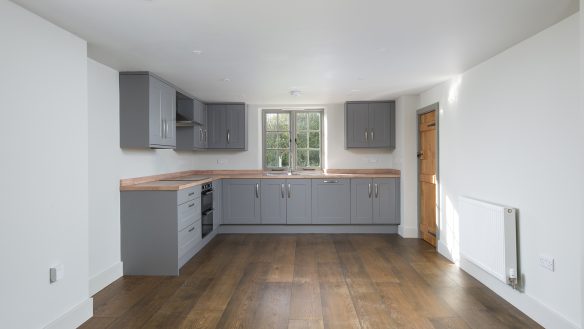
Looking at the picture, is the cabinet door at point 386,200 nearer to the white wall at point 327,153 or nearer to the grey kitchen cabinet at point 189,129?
the white wall at point 327,153

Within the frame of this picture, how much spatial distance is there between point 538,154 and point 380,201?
123 inches

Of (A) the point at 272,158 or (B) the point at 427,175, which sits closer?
(B) the point at 427,175

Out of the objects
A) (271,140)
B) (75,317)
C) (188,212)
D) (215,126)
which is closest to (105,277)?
(75,317)

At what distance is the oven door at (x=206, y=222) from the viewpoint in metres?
4.80

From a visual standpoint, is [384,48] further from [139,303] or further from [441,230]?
[139,303]

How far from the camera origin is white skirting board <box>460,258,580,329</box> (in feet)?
8.20

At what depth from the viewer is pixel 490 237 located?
3.16 meters

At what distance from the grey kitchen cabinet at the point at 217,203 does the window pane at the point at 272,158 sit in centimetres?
108

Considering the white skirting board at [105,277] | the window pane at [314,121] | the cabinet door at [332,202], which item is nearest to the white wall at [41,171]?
the white skirting board at [105,277]

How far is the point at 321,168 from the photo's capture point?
6.46m

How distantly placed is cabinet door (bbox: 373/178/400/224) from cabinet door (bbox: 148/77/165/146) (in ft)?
11.1

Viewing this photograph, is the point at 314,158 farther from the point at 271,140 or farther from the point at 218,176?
the point at 218,176

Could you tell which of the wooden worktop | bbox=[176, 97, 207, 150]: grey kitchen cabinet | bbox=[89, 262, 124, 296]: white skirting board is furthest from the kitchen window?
bbox=[89, 262, 124, 296]: white skirting board

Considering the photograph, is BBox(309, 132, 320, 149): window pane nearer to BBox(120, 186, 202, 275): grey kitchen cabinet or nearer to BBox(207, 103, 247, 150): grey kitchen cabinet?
BBox(207, 103, 247, 150): grey kitchen cabinet
